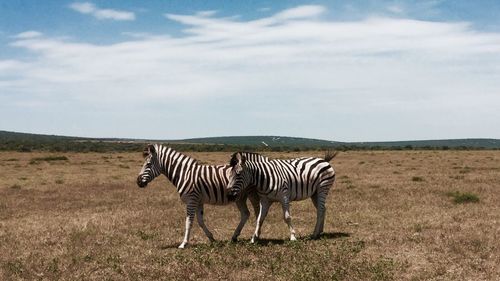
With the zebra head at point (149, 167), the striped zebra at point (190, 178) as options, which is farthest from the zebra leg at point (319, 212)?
the zebra head at point (149, 167)

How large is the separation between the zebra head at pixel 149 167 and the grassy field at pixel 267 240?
1.84 metres

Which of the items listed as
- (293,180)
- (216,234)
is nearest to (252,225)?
(216,234)

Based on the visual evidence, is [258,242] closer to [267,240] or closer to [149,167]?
[267,240]

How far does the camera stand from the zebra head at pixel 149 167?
13961 mm

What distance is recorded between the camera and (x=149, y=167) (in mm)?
14141

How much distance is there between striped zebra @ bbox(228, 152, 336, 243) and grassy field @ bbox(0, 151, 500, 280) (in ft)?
2.93

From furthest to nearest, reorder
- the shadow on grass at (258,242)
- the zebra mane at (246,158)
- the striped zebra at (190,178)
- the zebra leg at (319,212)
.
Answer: the zebra leg at (319,212) < the striped zebra at (190,178) < the shadow on grass at (258,242) < the zebra mane at (246,158)

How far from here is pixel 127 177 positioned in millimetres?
39812

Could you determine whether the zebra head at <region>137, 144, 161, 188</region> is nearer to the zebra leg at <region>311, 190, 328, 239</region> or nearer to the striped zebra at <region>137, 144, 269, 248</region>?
the striped zebra at <region>137, 144, 269, 248</region>

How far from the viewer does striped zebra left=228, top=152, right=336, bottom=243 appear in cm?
1343

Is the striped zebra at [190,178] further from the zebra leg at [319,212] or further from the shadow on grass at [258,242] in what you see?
the zebra leg at [319,212]

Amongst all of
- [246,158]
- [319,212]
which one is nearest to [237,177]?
[246,158]

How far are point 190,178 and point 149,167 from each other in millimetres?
1153

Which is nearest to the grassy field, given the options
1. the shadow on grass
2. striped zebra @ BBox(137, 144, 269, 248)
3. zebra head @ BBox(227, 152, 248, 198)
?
the shadow on grass
